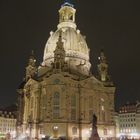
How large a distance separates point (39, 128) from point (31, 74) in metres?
21.2

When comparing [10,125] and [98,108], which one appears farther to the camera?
[10,125]

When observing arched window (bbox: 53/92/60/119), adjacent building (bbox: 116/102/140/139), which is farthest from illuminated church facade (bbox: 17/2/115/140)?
adjacent building (bbox: 116/102/140/139)

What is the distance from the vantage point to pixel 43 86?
87.7m

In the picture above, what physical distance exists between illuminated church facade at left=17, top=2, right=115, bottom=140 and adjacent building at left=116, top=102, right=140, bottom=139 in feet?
120

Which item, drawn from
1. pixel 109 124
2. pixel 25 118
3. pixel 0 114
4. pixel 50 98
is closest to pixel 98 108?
pixel 109 124

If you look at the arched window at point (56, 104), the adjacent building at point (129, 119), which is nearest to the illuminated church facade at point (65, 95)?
the arched window at point (56, 104)

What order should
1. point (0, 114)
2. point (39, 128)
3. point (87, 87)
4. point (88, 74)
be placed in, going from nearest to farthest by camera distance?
point (39, 128), point (87, 87), point (88, 74), point (0, 114)

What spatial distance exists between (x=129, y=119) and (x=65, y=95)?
184 ft

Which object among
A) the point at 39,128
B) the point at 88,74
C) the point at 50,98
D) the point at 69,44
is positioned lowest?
the point at 39,128

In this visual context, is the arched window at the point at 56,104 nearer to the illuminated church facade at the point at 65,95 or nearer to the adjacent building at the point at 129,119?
the illuminated church facade at the point at 65,95

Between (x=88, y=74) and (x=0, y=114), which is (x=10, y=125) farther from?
(x=88, y=74)

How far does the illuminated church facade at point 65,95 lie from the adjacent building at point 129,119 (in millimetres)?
36701

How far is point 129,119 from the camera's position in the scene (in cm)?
13475

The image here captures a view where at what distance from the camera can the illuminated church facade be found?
279 feet
